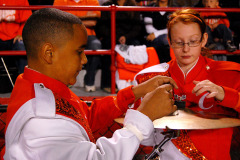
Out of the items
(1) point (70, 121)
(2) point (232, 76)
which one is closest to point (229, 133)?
(2) point (232, 76)

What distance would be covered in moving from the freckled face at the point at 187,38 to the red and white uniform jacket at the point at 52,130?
0.72 metres

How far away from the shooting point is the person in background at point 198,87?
126 centimetres

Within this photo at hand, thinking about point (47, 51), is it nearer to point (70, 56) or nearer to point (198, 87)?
point (70, 56)

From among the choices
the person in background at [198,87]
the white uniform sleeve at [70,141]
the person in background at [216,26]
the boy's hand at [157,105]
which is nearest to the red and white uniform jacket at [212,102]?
the person in background at [198,87]

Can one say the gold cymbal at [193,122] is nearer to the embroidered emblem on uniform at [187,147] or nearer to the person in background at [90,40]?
the embroidered emblem on uniform at [187,147]

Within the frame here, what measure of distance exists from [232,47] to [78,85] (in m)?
1.94

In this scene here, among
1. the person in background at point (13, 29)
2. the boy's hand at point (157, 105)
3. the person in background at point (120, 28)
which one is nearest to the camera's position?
the boy's hand at point (157, 105)

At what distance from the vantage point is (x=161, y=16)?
3631 millimetres

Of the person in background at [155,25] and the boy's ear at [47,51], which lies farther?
the person in background at [155,25]

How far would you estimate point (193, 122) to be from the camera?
110 cm

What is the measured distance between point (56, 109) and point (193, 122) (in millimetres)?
546

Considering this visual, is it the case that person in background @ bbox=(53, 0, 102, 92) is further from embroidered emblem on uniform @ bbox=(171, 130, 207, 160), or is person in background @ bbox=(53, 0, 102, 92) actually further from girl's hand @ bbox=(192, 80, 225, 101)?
girl's hand @ bbox=(192, 80, 225, 101)

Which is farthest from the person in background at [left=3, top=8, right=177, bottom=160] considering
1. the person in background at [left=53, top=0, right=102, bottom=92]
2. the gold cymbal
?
the person in background at [left=53, top=0, right=102, bottom=92]

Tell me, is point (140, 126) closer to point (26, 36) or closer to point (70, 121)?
point (70, 121)
